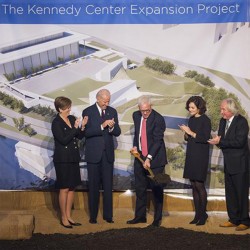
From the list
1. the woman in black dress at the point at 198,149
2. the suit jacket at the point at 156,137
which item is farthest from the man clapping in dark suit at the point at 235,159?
the suit jacket at the point at 156,137

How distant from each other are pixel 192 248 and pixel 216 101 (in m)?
2.19

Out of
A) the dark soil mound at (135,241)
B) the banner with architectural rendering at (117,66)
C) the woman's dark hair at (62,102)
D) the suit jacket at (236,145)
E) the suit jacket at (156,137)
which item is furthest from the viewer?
the banner with architectural rendering at (117,66)

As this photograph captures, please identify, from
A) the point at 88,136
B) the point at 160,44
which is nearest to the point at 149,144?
the point at 88,136

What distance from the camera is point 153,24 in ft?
28.7

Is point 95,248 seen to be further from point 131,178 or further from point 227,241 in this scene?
point 131,178

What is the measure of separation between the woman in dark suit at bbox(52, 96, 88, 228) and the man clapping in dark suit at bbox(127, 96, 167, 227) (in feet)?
1.94

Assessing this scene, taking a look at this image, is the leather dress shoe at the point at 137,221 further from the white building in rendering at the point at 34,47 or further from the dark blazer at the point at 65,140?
the white building in rendering at the point at 34,47

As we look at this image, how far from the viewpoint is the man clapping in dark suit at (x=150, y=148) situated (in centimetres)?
827

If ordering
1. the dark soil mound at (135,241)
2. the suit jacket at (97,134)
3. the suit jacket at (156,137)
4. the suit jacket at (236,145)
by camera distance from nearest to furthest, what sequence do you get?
the dark soil mound at (135,241) → the suit jacket at (236,145) → the suit jacket at (156,137) → the suit jacket at (97,134)

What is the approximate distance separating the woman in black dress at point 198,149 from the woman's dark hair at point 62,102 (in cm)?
120

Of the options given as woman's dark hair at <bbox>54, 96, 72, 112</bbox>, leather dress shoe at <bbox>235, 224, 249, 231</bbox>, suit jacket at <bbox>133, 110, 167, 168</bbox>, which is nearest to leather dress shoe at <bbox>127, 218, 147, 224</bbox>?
suit jacket at <bbox>133, 110, 167, 168</bbox>

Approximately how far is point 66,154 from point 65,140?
17 cm

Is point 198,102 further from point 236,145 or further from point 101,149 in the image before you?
point 101,149

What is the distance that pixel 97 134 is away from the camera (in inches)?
331
